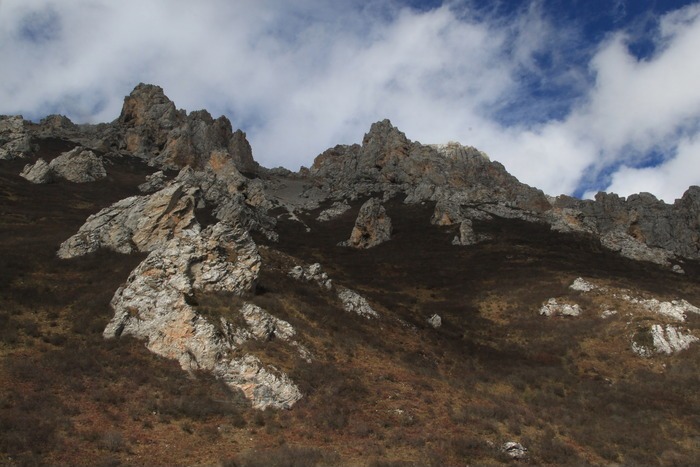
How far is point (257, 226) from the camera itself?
252 ft

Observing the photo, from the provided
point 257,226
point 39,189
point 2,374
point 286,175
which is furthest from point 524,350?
point 286,175

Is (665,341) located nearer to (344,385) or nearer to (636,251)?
(344,385)

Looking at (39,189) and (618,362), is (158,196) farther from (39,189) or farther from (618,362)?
(39,189)

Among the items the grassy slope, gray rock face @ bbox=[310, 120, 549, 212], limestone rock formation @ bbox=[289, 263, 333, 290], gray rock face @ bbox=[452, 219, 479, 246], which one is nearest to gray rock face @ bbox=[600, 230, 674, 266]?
gray rock face @ bbox=[452, 219, 479, 246]

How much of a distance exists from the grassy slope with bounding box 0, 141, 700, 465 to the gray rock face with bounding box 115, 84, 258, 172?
277ft

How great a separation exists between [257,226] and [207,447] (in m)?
62.3

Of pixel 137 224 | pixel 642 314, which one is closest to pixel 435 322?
pixel 642 314

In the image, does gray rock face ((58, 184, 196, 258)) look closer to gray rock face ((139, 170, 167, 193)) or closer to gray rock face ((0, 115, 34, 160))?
gray rock face ((139, 170, 167, 193))

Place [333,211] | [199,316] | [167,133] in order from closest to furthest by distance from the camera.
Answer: [199,316], [333,211], [167,133]

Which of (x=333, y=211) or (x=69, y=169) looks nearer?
(x=69, y=169)

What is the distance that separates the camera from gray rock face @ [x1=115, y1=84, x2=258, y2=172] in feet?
420

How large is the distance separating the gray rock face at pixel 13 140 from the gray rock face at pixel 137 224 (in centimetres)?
7367

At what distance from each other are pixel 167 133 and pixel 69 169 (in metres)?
49.0

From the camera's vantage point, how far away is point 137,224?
38.9 meters
